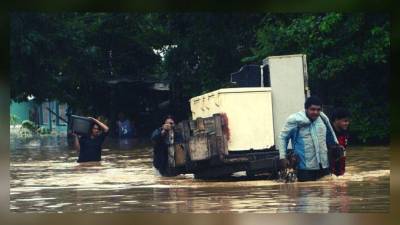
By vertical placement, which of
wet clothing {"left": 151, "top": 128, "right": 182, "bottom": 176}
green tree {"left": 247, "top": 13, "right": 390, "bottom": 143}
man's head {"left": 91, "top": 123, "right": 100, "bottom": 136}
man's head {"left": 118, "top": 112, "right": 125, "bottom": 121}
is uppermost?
green tree {"left": 247, "top": 13, "right": 390, "bottom": 143}

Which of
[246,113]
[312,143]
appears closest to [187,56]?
[246,113]

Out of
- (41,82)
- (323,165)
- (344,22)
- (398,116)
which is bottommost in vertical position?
(323,165)

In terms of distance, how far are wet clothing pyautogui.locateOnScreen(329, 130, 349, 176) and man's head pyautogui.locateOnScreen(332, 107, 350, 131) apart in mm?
81

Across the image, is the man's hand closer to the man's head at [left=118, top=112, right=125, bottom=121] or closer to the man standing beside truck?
the man standing beside truck

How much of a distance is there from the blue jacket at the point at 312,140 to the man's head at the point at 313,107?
5 cm

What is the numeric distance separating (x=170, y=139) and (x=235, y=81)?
1.15m

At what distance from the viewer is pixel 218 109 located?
29.3 feet

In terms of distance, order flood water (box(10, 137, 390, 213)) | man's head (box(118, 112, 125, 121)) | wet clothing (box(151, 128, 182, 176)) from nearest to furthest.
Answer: flood water (box(10, 137, 390, 213)) → wet clothing (box(151, 128, 182, 176)) → man's head (box(118, 112, 125, 121))

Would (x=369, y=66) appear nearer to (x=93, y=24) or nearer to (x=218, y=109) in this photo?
(x=218, y=109)

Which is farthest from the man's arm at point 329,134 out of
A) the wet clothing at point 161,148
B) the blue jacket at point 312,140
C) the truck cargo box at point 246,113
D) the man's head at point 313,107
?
the wet clothing at point 161,148

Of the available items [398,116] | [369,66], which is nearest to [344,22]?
[369,66]

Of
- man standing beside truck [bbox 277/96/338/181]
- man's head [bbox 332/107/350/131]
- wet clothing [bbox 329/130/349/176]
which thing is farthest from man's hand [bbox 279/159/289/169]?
man's head [bbox 332/107/350/131]

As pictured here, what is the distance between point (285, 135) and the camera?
29.2 ft

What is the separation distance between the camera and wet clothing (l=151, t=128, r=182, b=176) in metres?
8.98
